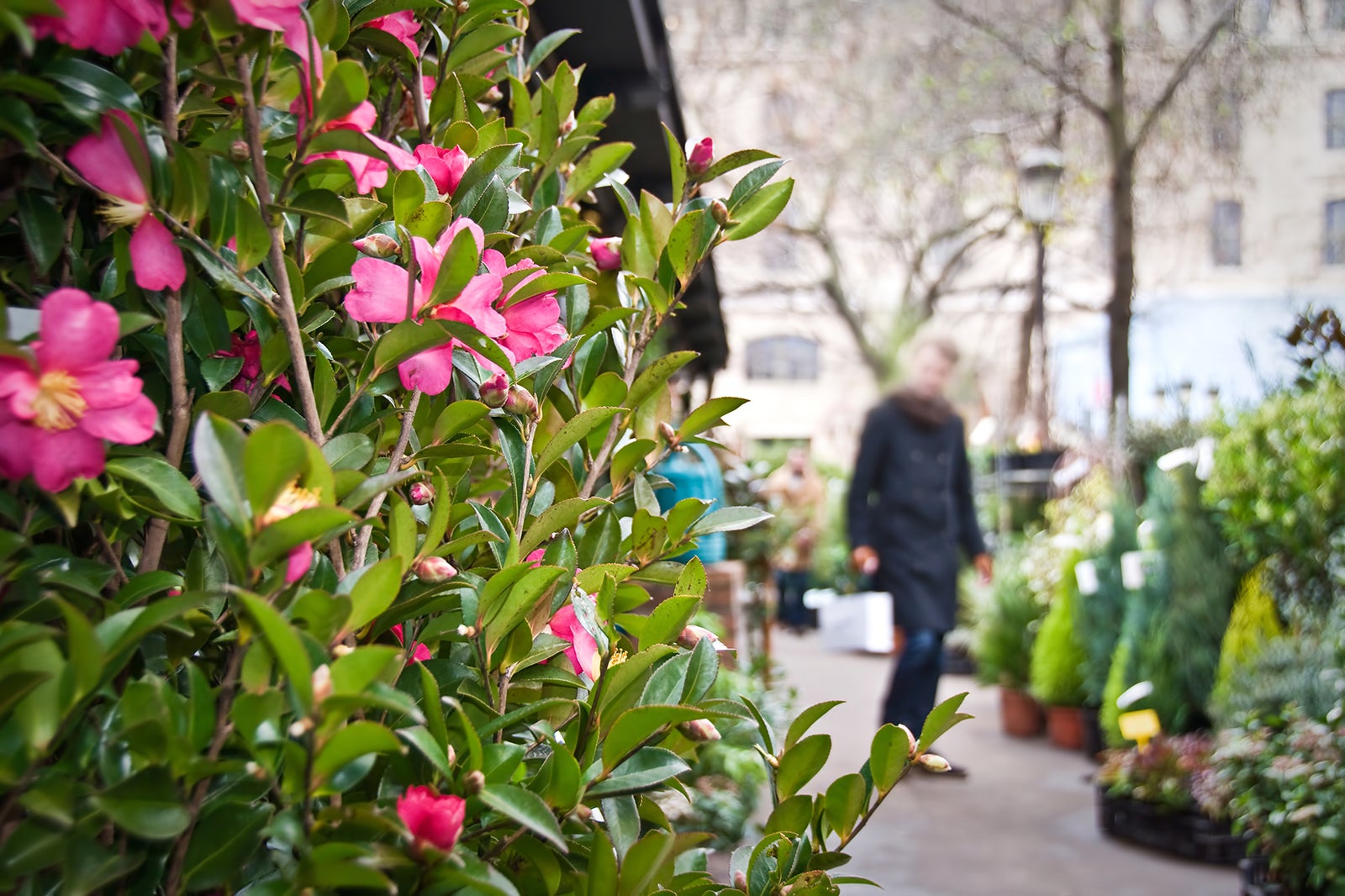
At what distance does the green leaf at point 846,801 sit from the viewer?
829 mm

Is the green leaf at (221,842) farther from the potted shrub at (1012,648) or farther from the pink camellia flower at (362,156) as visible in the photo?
the potted shrub at (1012,648)

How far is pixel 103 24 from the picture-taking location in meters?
0.57

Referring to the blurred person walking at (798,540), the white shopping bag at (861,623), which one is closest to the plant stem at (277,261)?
the white shopping bag at (861,623)

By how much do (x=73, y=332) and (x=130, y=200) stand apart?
12cm

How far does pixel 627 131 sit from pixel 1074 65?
7.84 metres

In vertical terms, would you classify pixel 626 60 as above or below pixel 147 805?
above

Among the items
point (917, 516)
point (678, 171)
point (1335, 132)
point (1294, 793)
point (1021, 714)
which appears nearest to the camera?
point (678, 171)

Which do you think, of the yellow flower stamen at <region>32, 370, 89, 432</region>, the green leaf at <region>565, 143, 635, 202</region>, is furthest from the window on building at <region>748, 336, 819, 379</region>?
the yellow flower stamen at <region>32, 370, 89, 432</region>

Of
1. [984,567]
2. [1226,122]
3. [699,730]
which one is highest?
[1226,122]

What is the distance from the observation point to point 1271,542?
470 centimetres

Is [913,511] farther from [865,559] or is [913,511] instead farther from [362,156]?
[362,156]

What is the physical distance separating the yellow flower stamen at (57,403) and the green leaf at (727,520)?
49 cm

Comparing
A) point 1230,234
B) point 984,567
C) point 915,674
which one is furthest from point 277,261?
point 1230,234

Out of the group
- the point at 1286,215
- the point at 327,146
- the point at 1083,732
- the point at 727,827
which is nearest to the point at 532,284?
the point at 327,146
